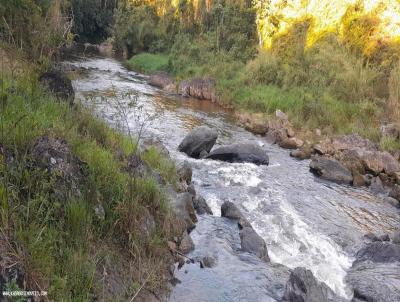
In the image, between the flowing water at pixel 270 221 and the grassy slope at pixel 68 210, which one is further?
the flowing water at pixel 270 221

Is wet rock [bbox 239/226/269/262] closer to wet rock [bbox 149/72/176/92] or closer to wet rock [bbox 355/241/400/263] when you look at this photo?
wet rock [bbox 355/241/400/263]

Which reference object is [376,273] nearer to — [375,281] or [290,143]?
[375,281]

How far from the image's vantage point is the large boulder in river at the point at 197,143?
1348 cm

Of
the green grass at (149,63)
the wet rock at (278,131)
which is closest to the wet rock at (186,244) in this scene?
the wet rock at (278,131)

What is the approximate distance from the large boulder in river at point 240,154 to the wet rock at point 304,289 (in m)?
7.37

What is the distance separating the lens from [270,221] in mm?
9203

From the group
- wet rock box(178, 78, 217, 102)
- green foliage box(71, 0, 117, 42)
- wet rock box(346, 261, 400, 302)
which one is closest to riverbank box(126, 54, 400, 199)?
wet rock box(178, 78, 217, 102)

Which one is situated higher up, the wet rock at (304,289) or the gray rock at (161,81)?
the wet rock at (304,289)

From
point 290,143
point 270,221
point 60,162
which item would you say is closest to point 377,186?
point 290,143

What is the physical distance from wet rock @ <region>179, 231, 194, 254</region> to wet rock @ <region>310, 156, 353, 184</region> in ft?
25.0

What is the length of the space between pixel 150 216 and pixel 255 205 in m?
4.50

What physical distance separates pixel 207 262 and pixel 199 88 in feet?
62.8

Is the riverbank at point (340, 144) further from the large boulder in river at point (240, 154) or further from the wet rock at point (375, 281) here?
the wet rock at point (375, 281)

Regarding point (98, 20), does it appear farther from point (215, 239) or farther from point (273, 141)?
Result: point (215, 239)
